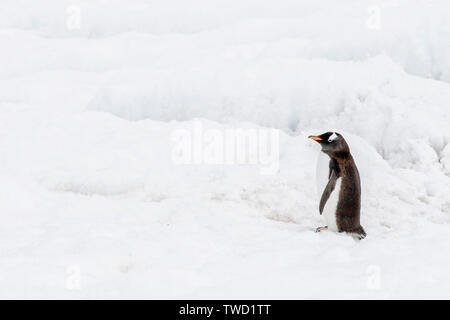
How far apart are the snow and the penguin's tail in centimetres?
13

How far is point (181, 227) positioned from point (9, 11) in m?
12.8

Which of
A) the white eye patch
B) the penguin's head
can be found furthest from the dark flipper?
the white eye patch

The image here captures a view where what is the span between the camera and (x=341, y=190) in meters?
4.46

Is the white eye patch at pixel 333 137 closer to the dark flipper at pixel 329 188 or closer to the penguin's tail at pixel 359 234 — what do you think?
the dark flipper at pixel 329 188

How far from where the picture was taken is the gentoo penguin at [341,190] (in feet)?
14.5

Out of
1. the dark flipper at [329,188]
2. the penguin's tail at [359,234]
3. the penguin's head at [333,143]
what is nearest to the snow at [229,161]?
the penguin's tail at [359,234]

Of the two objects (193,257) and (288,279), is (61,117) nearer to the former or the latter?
(193,257)

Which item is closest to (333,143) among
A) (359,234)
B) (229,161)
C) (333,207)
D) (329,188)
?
(329,188)

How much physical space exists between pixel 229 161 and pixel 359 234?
2.09 m

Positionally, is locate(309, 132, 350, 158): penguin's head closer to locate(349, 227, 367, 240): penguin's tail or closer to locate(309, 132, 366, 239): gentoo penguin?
locate(309, 132, 366, 239): gentoo penguin

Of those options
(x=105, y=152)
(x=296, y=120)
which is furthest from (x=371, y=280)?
(x=296, y=120)

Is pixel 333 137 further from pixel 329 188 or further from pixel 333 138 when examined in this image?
pixel 329 188

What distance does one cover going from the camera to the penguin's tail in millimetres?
4425

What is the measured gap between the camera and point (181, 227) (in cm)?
435
